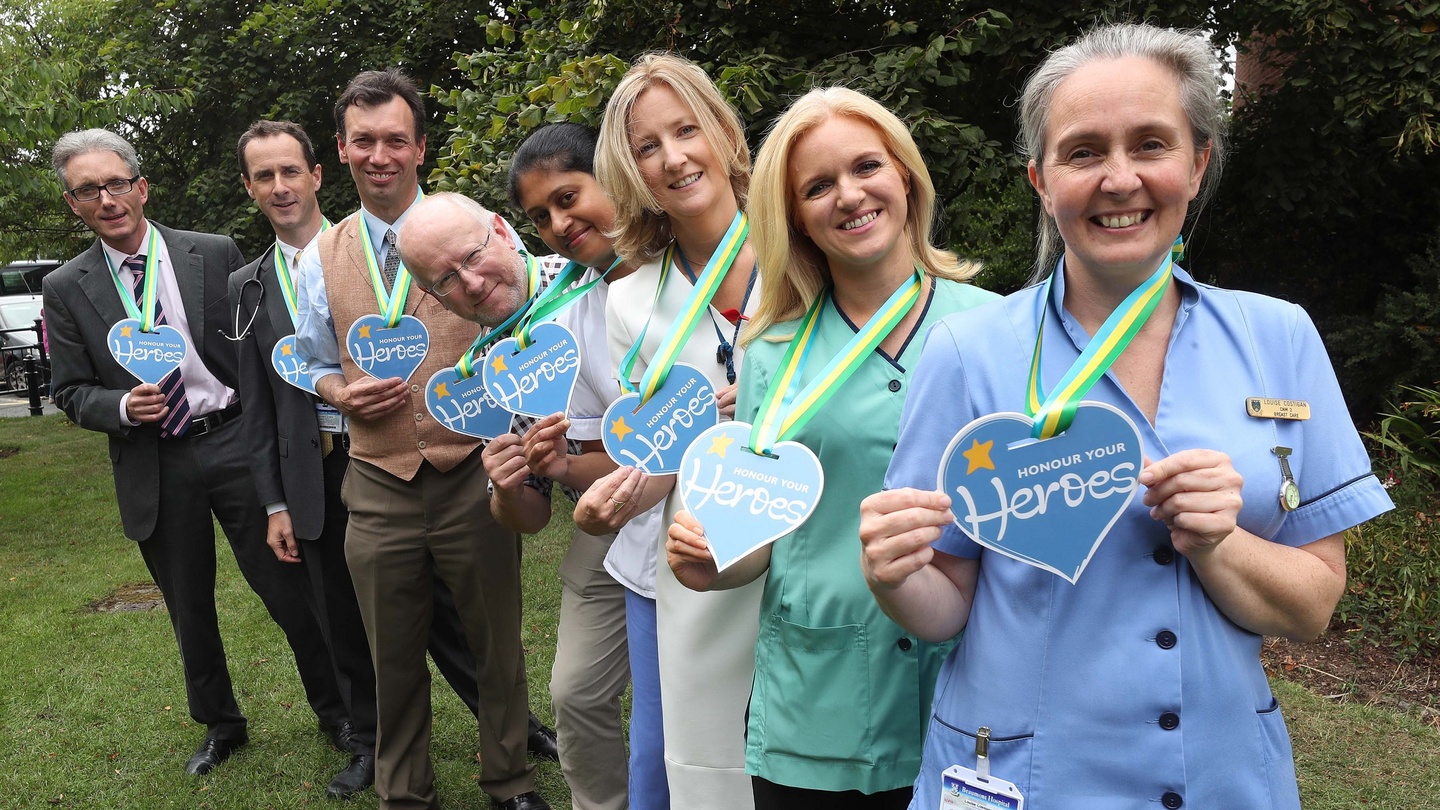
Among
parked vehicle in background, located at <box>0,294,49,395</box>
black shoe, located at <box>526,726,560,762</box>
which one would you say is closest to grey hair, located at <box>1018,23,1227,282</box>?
black shoe, located at <box>526,726,560,762</box>

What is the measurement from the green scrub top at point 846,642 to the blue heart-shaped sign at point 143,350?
3.18 metres

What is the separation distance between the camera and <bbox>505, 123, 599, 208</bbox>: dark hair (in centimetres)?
289

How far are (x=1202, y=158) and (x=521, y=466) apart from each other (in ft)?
5.72

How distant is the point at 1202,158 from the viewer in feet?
4.91

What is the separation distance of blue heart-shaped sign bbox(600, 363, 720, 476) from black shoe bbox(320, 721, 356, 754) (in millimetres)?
2779

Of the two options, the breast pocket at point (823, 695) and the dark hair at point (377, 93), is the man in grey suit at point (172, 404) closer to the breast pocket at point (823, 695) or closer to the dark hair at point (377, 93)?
the dark hair at point (377, 93)

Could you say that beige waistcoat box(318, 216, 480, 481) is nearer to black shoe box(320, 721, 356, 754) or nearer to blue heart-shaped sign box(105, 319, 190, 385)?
blue heart-shaped sign box(105, 319, 190, 385)

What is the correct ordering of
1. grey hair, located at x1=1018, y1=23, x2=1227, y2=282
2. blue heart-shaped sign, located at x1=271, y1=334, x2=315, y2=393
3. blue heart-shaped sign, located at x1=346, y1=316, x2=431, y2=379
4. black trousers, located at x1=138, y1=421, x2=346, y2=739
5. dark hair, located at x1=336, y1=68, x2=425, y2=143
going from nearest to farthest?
grey hair, located at x1=1018, y1=23, x2=1227, y2=282
blue heart-shaped sign, located at x1=346, y1=316, x2=431, y2=379
dark hair, located at x1=336, y1=68, x2=425, y2=143
blue heart-shaped sign, located at x1=271, y1=334, x2=315, y2=393
black trousers, located at x1=138, y1=421, x2=346, y2=739

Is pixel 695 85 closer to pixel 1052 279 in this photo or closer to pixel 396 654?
pixel 1052 279

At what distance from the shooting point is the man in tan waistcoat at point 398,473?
3.44 m

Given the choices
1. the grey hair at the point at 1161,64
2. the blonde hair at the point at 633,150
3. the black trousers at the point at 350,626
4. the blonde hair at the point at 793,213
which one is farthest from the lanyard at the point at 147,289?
the grey hair at the point at 1161,64

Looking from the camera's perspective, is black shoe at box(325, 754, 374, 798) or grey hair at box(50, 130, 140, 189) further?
grey hair at box(50, 130, 140, 189)

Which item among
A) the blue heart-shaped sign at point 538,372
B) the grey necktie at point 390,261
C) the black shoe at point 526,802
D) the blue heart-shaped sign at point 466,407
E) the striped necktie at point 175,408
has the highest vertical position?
the grey necktie at point 390,261

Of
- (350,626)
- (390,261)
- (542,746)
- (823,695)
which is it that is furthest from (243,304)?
(823,695)
